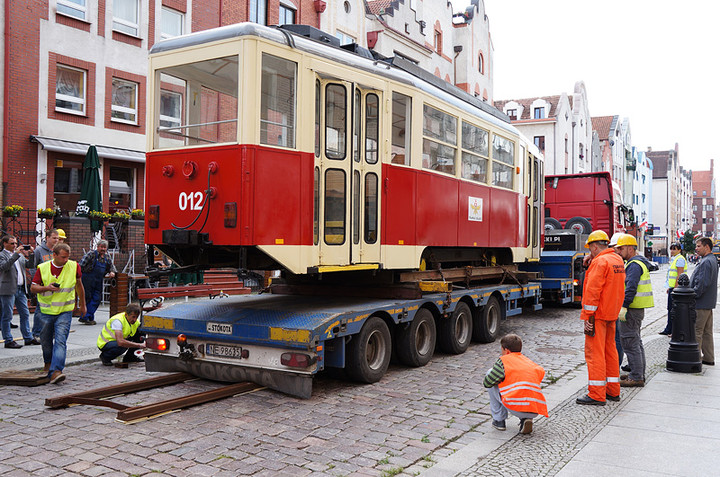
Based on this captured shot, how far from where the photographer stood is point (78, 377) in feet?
26.0

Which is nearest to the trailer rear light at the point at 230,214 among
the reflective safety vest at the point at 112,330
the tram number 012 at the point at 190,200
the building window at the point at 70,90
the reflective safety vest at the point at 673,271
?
the tram number 012 at the point at 190,200

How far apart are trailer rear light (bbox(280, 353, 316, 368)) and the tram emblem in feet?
15.5

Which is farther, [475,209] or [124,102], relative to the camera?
[124,102]

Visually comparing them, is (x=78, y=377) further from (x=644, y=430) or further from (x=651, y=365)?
(x=651, y=365)

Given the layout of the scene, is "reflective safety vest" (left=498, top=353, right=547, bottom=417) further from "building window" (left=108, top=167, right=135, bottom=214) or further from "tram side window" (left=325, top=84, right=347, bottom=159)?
"building window" (left=108, top=167, right=135, bottom=214)

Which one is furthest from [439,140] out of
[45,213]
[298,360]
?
[45,213]

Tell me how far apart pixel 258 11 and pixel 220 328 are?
57.6ft

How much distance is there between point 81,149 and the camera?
16.5 meters

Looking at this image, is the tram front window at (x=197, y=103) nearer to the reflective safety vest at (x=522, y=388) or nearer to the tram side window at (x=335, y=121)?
the tram side window at (x=335, y=121)

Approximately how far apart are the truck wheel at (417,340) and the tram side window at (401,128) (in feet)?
6.87

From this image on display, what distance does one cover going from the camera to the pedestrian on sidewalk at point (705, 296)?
29.7ft

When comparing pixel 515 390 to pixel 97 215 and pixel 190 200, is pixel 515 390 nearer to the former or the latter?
pixel 190 200

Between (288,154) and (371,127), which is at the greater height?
(371,127)

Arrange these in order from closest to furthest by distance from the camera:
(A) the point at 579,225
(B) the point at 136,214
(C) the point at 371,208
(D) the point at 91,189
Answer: (C) the point at 371,208
(D) the point at 91,189
(B) the point at 136,214
(A) the point at 579,225
